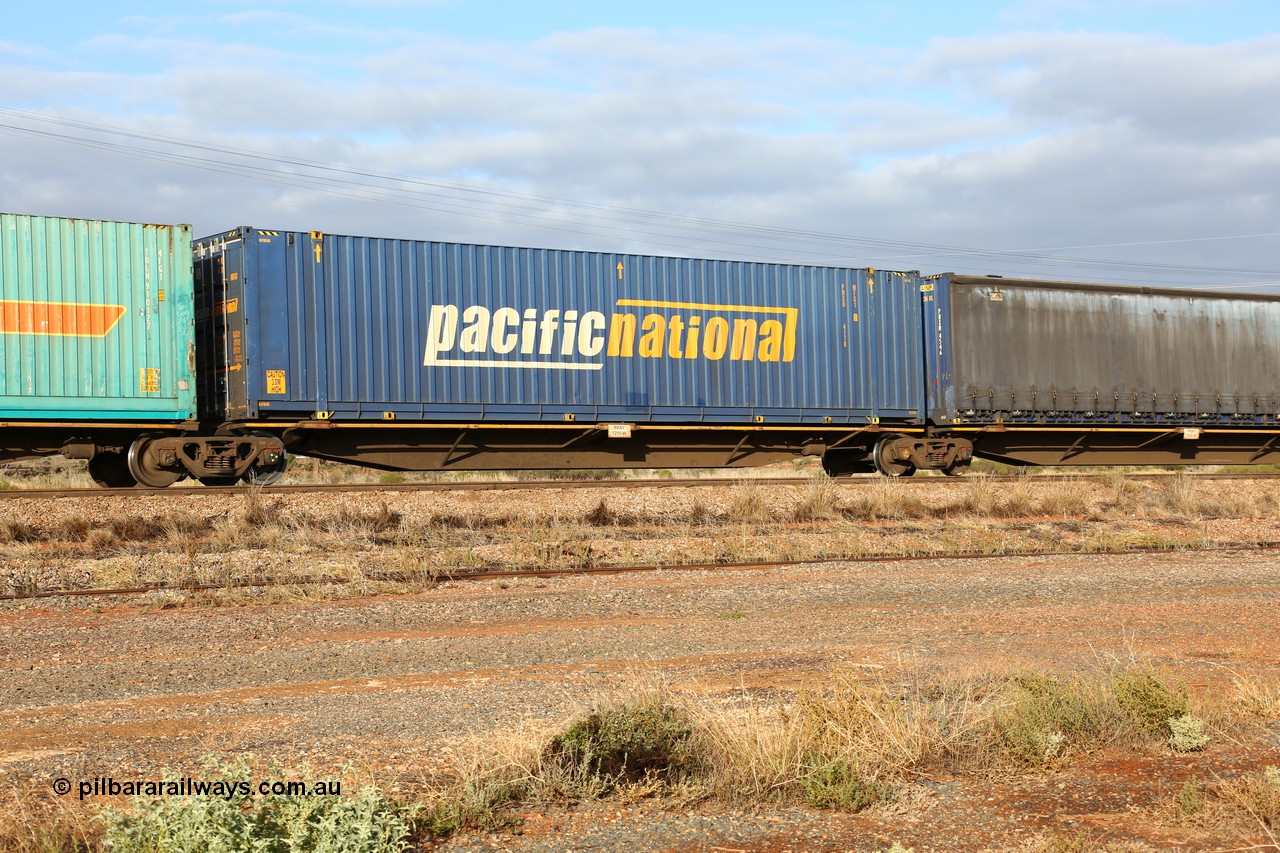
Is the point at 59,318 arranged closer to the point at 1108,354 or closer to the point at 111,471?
the point at 111,471

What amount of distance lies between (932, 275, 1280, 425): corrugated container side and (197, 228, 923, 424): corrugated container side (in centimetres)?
139

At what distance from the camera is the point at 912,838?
4324mm

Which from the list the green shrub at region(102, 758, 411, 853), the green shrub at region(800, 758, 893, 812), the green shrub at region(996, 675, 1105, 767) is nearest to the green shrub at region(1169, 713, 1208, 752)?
the green shrub at region(996, 675, 1105, 767)

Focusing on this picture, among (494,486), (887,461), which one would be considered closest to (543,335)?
(494,486)

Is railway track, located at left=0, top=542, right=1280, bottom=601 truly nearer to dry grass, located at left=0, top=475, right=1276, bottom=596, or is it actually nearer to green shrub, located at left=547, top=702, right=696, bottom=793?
dry grass, located at left=0, top=475, right=1276, bottom=596

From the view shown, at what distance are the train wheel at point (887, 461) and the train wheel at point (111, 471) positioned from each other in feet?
39.4

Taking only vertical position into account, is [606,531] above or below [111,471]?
below

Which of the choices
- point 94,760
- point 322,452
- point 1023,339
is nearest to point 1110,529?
point 1023,339

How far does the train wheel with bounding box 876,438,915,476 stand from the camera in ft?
65.7

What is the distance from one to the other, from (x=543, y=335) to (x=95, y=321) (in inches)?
241

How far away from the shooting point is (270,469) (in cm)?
1627

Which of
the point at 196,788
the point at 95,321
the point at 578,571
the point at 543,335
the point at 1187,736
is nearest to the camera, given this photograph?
the point at 196,788

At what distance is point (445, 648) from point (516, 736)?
302 centimetres

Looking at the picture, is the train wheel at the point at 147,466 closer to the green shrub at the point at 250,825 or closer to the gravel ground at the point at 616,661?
the gravel ground at the point at 616,661
